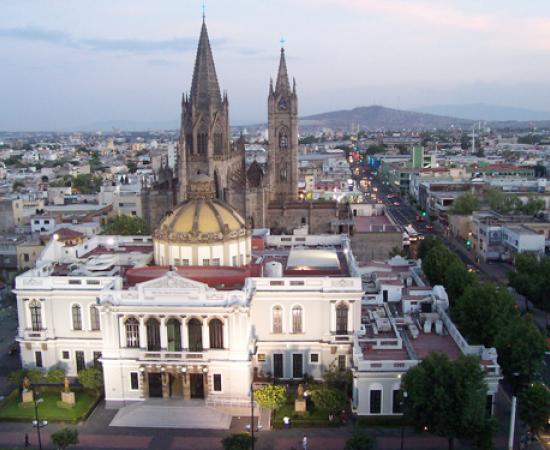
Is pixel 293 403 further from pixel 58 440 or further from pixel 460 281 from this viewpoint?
pixel 460 281

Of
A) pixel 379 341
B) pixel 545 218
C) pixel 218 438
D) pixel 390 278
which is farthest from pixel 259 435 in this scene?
pixel 545 218

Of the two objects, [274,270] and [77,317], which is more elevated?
[274,270]

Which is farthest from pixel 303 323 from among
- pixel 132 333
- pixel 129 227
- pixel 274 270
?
pixel 129 227

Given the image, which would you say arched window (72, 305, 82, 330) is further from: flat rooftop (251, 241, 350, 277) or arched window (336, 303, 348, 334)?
arched window (336, 303, 348, 334)

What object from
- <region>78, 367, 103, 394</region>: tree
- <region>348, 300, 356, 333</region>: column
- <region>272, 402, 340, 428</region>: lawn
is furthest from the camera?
<region>348, 300, 356, 333</region>: column

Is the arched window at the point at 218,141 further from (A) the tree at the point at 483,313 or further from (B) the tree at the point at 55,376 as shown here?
(A) the tree at the point at 483,313

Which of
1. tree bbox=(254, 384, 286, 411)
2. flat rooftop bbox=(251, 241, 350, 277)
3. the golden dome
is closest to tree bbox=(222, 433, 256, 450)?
tree bbox=(254, 384, 286, 411)

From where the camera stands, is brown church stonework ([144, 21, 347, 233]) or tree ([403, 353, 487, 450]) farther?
brown church stonework ([144, 21, 347, 233])

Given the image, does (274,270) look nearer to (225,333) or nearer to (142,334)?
(225,333)

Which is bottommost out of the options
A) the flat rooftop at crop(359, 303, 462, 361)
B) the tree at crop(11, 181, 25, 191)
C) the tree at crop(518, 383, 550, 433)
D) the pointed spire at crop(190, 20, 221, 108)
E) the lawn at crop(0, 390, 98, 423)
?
the lawn at crop(0, 390, 98, 423)
